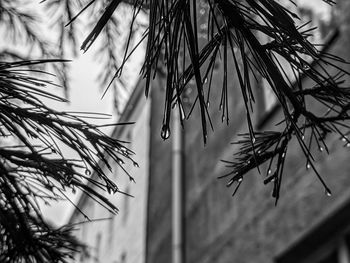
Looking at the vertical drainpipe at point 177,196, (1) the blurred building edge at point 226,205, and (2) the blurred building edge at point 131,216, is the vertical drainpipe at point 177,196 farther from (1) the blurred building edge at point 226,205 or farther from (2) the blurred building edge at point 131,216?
(2) the blurred building edge at point 131,216

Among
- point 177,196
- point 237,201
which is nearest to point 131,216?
point 177,196

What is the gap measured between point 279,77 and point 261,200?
189 inches

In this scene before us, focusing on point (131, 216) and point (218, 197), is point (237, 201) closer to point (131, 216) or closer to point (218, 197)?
point (218, 197)

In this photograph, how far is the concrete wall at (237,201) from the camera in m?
5.27

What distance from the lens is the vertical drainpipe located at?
791 cm

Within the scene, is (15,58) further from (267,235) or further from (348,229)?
(267,235)

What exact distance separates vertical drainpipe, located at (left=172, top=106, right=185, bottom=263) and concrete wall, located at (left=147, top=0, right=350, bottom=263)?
8cm

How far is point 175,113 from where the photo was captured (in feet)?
30.8

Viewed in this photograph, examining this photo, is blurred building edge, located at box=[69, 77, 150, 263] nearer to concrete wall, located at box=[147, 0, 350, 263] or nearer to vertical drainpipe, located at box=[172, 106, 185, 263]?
concrete wall, located at box=[147, 0, 350, 263]

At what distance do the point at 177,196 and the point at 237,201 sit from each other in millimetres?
1790

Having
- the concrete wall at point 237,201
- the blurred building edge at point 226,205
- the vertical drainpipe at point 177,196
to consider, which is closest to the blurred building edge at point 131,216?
the blurred building edge at point 226,205

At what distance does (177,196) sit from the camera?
8391 mm

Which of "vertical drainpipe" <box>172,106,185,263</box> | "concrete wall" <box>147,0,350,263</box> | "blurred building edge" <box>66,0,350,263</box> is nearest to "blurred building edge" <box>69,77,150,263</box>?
"blurred building edge" <box>66,0,350,263</box>

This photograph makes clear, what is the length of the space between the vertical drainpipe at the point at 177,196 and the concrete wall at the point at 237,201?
8cm
